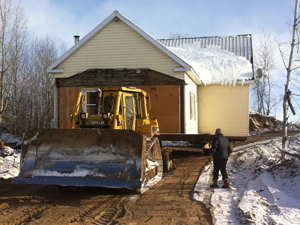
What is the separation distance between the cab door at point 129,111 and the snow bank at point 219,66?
8.30 meters

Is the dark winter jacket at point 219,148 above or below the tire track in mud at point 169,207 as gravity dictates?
above

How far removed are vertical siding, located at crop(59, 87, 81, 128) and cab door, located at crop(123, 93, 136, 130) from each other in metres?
6.99

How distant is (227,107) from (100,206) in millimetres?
13776

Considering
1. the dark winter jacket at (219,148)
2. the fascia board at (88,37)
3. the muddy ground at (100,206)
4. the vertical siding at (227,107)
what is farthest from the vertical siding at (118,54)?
the muddy ground at (100,206)

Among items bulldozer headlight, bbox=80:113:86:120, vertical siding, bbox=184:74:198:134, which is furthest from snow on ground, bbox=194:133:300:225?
vertical siding, bbox=184:74:198:134

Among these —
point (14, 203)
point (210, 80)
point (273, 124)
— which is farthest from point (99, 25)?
point (273, 124)

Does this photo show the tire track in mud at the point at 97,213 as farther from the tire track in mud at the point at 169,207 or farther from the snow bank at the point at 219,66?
the snow bank at the point at 219,66

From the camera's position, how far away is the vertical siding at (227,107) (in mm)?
18812

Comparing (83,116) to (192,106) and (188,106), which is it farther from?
(192,106)

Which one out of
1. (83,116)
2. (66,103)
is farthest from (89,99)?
(83,116)

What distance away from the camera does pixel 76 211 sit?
6168mm

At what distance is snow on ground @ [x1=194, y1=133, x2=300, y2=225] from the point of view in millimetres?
5715

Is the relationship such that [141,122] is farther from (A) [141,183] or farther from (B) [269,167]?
(B) [269,167]

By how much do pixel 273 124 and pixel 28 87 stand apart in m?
22.6
